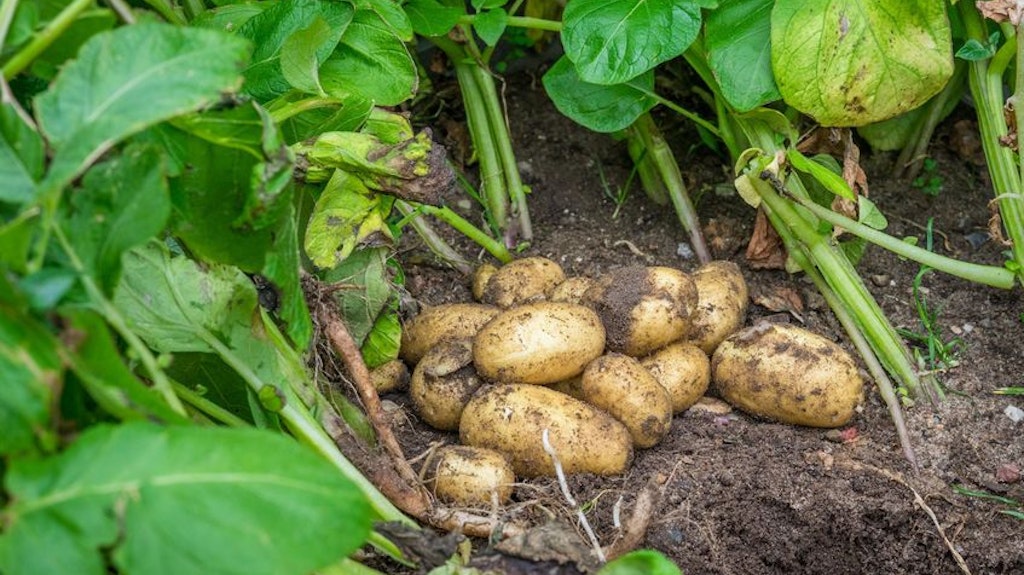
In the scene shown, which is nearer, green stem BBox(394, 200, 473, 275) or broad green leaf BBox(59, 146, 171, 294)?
broad green leaf BBox(59, 146, 171, 294)

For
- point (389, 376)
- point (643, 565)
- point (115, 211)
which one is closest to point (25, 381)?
point (115, 211)

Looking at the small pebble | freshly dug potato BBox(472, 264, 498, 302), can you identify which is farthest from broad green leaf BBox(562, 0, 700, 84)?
the small pebble

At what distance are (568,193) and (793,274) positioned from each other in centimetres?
54

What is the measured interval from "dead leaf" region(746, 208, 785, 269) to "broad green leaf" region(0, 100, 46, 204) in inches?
53.5

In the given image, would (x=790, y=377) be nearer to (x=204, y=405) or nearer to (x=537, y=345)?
(x=537, y=345)

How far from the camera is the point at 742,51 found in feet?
6.40

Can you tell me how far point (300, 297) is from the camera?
145cm

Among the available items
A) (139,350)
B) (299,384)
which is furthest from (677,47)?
(139,350)

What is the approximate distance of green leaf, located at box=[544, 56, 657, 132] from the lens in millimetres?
2129

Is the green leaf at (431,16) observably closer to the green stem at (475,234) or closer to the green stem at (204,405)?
the green stem at (475,234)

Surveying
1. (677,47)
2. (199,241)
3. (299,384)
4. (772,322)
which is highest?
(199,241)

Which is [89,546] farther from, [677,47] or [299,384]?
[677,47]

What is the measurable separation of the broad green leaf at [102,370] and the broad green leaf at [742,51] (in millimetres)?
1202

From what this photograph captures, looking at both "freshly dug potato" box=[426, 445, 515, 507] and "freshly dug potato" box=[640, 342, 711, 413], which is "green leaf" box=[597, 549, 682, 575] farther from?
"freshly dug potato" box=[640, 342, 711, 413]
